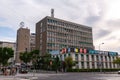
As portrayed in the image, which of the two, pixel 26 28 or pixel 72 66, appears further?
pixel 26 28

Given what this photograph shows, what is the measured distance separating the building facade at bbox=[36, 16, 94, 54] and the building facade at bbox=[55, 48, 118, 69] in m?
17.2

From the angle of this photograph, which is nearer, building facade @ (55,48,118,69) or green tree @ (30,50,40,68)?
building facade @ (55,48,118,69)

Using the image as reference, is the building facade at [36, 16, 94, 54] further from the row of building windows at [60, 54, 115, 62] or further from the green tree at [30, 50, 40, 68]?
the row of building windows at [60, 54, 115, 62]

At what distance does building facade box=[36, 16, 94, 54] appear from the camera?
100812 mm

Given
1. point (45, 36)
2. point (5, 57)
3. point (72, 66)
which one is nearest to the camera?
point (5, 57)

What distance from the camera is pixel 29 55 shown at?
271ft

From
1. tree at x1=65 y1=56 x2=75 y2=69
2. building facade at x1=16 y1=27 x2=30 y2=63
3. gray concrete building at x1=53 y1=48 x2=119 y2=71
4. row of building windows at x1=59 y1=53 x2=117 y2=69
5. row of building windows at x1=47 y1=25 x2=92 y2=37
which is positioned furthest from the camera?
building facade at x1=16 y1=27 x2=30 y2=63

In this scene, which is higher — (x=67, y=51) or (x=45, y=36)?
(x=45, y=36)

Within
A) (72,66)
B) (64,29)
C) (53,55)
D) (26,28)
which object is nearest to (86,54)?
(72,66)

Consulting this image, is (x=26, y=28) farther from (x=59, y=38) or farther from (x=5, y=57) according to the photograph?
(x=5, y=57)

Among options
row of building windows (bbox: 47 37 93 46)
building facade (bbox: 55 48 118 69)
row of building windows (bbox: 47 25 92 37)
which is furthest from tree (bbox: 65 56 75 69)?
row of building windows (bbox: 47 25 92 37)

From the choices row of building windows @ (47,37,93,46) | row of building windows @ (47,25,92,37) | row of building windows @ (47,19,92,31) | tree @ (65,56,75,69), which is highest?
row of building windows @ (47,19,92,31)

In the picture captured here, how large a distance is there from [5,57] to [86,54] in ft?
118

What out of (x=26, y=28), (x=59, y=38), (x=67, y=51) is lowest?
(x=67, y=51)
